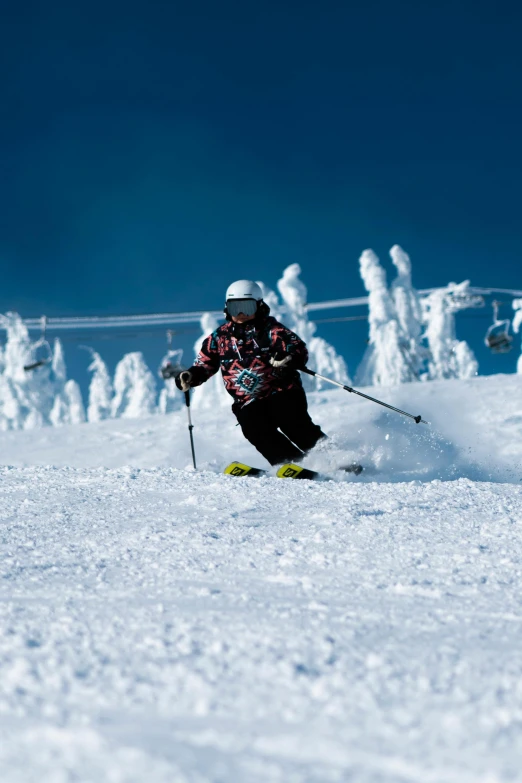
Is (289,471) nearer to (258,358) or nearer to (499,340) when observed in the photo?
(258,358)

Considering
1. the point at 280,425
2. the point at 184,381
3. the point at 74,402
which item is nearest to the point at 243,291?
the point at 184,381

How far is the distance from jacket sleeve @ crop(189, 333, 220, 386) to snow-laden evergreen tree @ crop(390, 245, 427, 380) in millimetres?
25752

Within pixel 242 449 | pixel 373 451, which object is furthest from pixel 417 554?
pixel 242 449

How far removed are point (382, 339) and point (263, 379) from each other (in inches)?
1029

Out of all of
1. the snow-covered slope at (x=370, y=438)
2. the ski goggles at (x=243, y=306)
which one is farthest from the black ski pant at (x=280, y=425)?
the ski goggles at (x=243, y=306)

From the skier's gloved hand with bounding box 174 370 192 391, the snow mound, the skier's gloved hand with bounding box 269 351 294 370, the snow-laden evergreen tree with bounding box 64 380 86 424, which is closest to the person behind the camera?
the snow mound

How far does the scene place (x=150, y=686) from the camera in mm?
1455

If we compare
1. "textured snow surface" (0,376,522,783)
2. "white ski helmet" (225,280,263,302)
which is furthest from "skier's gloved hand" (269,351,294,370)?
"textured snow surface" (0,376,522,783)

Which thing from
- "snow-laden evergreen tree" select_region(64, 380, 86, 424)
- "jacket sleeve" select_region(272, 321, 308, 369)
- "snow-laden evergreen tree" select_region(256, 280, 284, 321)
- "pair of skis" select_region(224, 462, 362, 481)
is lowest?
"pair of skis" select_region(224, 462, 362, 481)

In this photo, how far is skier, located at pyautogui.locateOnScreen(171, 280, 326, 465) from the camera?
6078 millimetres

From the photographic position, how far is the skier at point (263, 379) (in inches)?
239

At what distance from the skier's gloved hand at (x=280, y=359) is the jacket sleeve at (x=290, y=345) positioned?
4 cm

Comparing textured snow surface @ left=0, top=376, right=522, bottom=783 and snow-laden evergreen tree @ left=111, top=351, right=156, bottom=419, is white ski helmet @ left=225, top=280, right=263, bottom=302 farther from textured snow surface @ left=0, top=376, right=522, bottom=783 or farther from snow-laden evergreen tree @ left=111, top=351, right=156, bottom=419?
snow-laden evergreen tree @ left=111, top=351, right=156, bottom=419

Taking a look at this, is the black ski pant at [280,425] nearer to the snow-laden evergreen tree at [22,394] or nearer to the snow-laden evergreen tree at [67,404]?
the snow-laden evergreen tree at [22,394]
